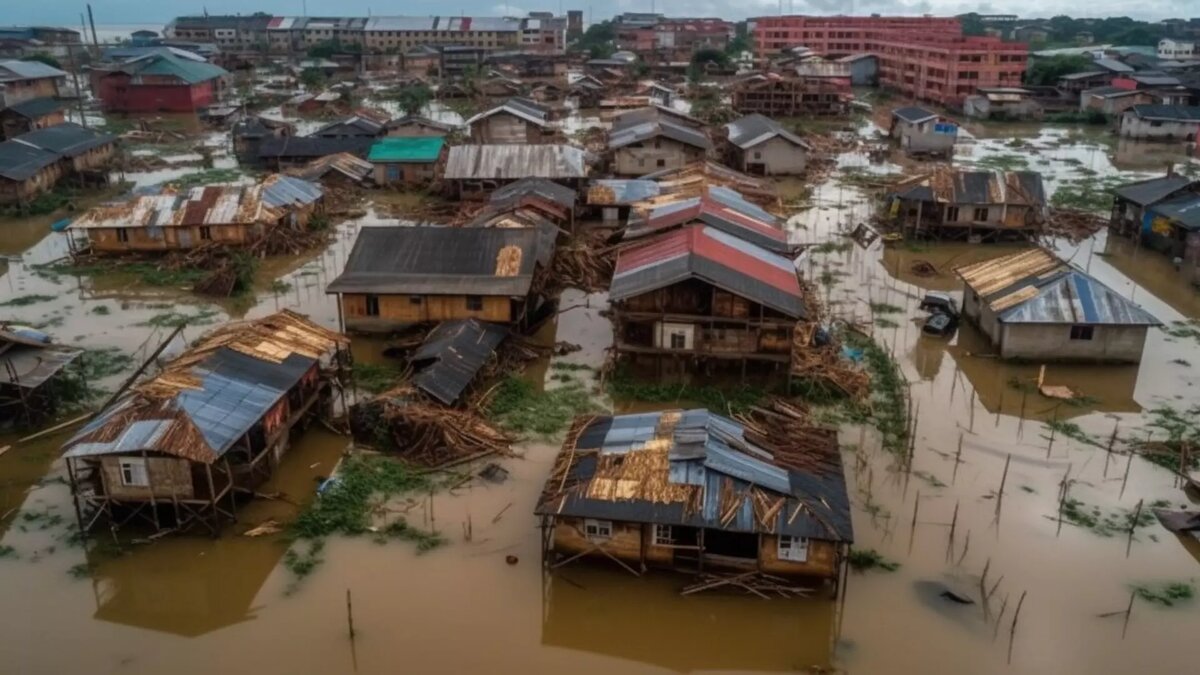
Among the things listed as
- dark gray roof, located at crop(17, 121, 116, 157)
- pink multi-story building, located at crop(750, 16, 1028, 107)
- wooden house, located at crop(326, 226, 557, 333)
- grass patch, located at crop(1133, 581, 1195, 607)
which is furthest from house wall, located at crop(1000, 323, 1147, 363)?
pink multi-story building, located at crop(750, 16, 1028, 107)

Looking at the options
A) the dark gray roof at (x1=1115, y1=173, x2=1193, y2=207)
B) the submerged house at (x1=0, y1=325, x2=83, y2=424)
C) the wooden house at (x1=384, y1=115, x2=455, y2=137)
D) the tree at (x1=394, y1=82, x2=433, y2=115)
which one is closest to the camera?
the submerged house at (x1=0, y1=325, x2=83, y2=424)

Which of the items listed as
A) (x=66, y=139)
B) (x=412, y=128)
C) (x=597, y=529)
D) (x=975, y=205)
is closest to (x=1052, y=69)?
(x=975, y=205)

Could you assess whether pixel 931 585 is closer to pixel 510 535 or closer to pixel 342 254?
pixel 510 535

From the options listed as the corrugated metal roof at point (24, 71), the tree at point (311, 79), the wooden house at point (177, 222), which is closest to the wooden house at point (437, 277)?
the wooden house at point (177, 222)

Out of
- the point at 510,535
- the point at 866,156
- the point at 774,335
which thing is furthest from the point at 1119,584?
the point at 866,156

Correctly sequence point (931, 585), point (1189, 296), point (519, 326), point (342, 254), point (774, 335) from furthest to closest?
point (342, 254) < point (1189, 296) < point (519, 326) < point (774, 335) < point (931, 585)

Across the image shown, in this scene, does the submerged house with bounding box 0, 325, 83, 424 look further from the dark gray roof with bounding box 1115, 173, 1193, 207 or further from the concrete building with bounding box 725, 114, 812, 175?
the dark gray roof with bounding box 1115, 173, 1193, 207
